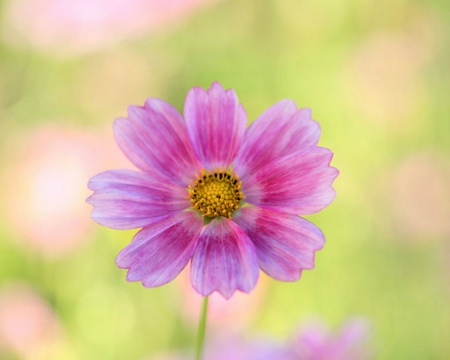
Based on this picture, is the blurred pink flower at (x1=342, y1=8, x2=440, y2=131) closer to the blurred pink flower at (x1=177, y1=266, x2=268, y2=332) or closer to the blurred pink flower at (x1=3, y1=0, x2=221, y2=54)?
the blurred pink flower at (x1=3, y1=0, x2=221, y2=54)

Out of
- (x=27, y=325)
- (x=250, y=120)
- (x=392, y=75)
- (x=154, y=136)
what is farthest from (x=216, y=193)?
(x=392, y=75)

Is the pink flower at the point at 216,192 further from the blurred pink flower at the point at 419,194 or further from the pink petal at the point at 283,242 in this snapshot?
the blurred pink flower at the point at 419,194

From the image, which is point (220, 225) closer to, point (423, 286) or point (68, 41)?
point (423, 286)

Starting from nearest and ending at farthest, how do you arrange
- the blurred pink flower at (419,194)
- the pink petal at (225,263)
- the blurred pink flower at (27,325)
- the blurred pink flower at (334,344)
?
the pink petal at (225,263), the blurred pink flower at (334,344), the blurred pink flower at (27,325), the blurred pink flower at (419,194)

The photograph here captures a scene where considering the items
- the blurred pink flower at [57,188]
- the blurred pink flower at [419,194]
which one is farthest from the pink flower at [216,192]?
the blurred pink flower at [419,194]

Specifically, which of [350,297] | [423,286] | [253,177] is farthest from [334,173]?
[423,286]

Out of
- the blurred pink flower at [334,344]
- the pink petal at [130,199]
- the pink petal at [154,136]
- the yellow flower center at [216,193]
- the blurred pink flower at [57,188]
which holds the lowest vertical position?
the blurred pink flower at [334,344]
